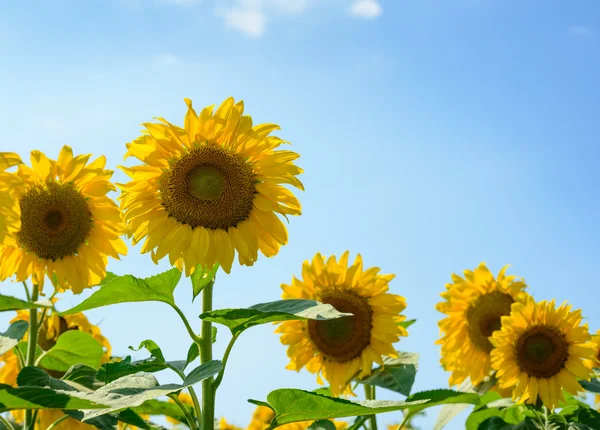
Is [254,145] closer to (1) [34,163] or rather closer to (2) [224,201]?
(2) [224,201]

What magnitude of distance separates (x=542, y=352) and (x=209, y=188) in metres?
3.17

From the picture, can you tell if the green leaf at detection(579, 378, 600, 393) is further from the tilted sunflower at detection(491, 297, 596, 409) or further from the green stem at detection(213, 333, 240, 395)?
the green stem at detection(213, 333, 240, 395)

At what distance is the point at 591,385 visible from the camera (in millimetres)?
5258

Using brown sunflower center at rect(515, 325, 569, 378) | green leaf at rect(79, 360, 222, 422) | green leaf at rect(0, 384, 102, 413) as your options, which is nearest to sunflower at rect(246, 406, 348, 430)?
brown sunflower center at rect(515, 325, 569, 378)

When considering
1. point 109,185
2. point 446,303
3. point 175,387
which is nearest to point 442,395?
point 175,387

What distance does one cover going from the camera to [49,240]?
414 centimetres

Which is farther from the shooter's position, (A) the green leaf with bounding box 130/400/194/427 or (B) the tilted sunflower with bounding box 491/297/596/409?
(B) the tilted sunflower with bounding box 491/297/596/409

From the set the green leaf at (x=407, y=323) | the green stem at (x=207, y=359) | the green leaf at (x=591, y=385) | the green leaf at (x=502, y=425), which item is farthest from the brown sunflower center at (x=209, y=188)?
the green leaf at (x=591, y=385)

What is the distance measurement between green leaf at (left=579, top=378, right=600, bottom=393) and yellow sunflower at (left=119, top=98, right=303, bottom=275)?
3.00m

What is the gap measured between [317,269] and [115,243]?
1.42 metres

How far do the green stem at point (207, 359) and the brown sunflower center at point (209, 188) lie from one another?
433 millimetres

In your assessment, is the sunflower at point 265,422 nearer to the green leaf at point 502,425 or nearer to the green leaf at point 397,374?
the green leaf at point 397,374

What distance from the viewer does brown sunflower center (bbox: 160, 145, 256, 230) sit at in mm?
3363

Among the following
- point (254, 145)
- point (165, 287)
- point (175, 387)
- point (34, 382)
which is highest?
point (254, 145)
